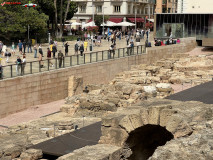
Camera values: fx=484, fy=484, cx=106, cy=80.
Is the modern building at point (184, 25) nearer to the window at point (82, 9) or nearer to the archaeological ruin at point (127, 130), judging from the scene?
the archaeological ruin at point (127, 130)

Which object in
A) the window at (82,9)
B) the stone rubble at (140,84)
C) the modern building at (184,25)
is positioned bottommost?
the stone rubble at (140,84)

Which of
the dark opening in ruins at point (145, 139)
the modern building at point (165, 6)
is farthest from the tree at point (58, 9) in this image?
the dark opening in ruins at point (145, 139)

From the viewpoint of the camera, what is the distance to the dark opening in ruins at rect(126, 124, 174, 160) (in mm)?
15602

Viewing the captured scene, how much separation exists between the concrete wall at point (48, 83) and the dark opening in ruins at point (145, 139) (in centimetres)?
1448

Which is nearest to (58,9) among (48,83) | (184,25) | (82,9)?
(184,25)

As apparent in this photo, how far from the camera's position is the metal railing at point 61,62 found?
30284 mm

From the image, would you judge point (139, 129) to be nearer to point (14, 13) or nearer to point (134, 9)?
point (14, 13)

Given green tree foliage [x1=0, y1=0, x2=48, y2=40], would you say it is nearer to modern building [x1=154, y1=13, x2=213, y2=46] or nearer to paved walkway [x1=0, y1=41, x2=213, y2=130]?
paved walkway [x1=0, y1=41, x2=213, y2=130]

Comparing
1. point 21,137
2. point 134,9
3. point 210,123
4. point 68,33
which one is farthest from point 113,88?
point 134,9

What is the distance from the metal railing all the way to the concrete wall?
32 centimetres

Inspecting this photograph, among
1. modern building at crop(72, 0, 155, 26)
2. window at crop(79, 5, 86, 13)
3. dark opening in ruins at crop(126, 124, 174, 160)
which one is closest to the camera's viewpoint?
dark opening in ruins at crop(126, 124, 174, 160)

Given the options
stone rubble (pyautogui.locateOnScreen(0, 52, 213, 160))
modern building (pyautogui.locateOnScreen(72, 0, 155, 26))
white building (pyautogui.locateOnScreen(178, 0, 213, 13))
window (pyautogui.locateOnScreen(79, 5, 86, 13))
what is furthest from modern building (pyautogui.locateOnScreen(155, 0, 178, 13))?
stone rubble (pyautogui.locateOnScreen(0, 52, 213, 160))

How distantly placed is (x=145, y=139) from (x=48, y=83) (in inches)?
702

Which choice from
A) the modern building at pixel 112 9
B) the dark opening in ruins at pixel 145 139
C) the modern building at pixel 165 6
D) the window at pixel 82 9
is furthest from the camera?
the modern building at pixel 165 6
